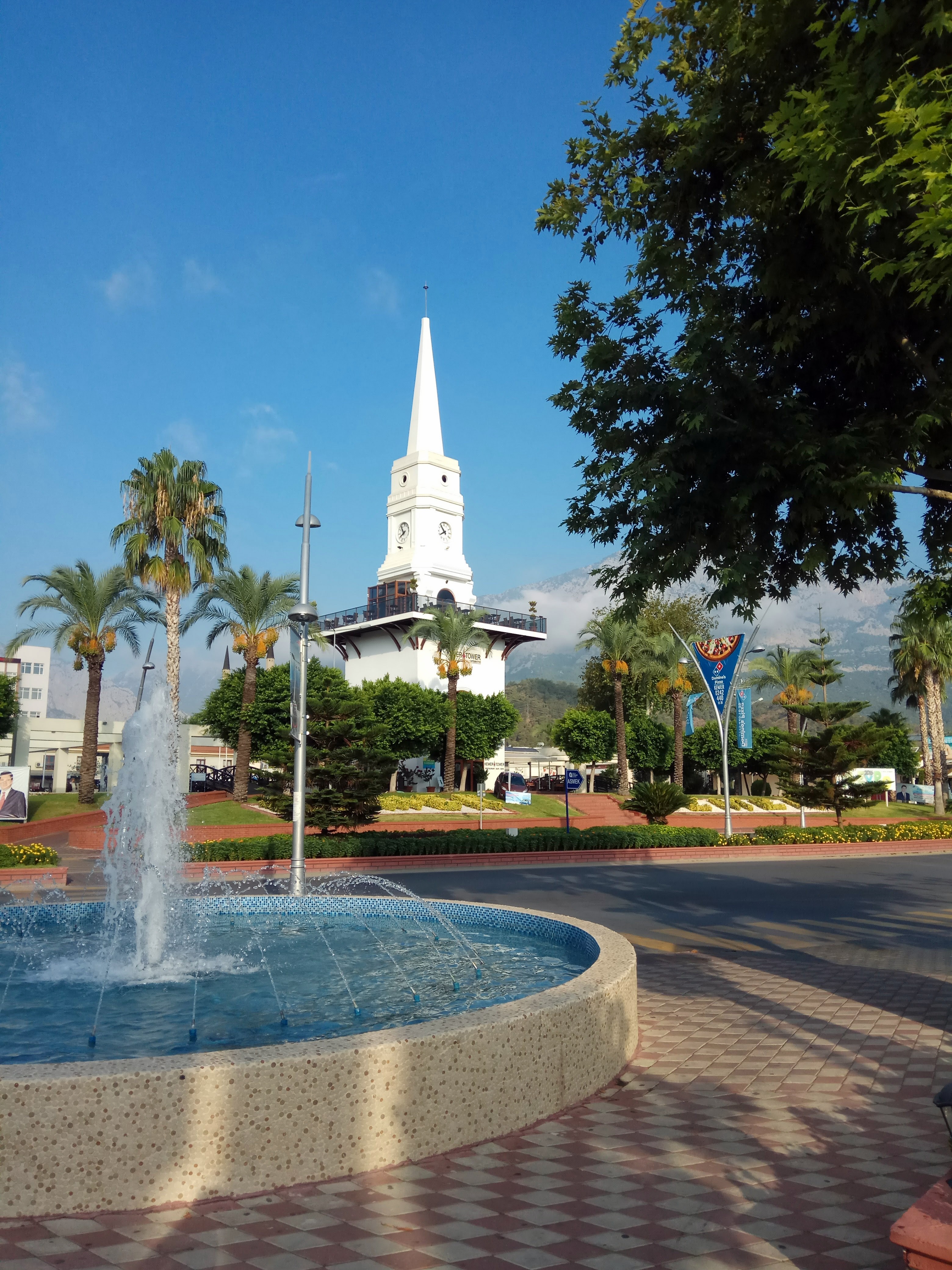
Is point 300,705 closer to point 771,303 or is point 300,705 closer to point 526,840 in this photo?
point 771,303

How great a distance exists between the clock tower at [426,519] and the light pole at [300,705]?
3937 cm

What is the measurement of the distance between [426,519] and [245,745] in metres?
22.4

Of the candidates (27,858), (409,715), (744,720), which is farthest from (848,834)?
(27,858)

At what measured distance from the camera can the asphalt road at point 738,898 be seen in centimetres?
1250

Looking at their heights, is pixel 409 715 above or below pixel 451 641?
below

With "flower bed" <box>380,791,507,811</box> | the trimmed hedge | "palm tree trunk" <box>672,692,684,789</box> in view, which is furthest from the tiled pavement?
"palm tree trunk" <box>672,692,684,789</box>

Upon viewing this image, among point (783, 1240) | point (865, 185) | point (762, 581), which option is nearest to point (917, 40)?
point (865, 185)

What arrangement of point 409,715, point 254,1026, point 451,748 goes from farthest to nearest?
point 409,715 → point 451,748 → point 254,1026

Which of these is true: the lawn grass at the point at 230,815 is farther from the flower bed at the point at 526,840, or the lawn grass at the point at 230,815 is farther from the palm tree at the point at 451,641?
the palm tree at the point at 451,641

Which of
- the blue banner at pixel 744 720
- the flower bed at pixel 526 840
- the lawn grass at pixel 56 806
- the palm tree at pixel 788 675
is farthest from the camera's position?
the palm tree at pixel 788 675

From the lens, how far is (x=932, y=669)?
187ft

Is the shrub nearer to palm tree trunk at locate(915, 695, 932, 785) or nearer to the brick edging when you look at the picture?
the brick edging

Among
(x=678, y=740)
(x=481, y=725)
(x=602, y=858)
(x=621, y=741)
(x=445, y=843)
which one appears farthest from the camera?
(x=481, y=725)

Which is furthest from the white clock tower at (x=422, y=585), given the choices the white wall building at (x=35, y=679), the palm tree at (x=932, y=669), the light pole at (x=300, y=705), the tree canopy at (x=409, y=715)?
the white wall building at (x=35, y=679)
